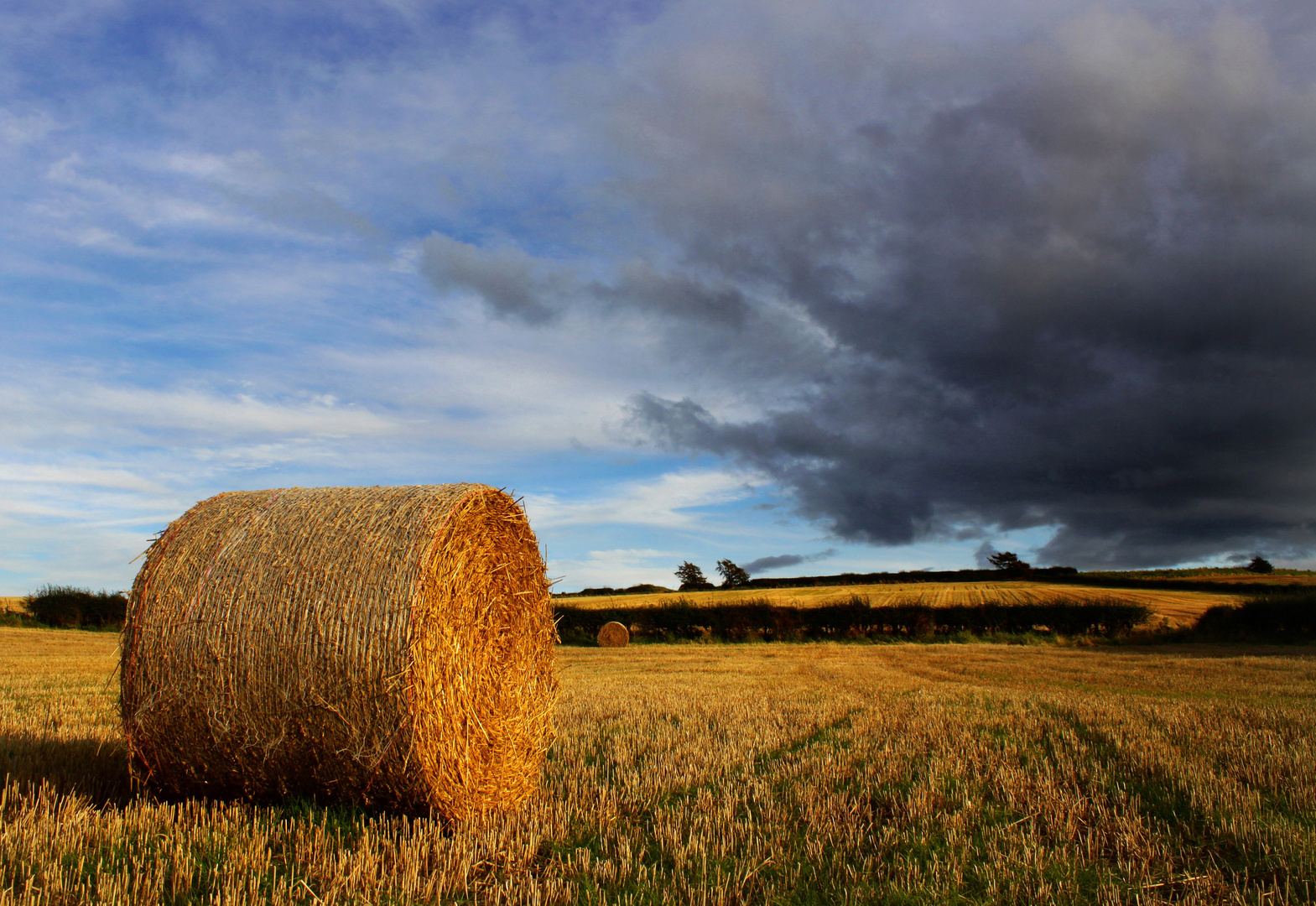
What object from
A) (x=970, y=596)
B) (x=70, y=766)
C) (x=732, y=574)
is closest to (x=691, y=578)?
(x=732, y=574)

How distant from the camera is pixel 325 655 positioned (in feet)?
17.1

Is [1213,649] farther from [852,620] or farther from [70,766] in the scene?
[70,766]

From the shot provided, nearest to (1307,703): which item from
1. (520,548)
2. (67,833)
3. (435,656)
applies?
(520,548)

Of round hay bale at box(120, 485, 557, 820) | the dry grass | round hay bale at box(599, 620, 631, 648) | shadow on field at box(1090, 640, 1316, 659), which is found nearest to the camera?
the dry grass

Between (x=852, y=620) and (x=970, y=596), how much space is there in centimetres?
831

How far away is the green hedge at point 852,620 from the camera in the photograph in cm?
3347

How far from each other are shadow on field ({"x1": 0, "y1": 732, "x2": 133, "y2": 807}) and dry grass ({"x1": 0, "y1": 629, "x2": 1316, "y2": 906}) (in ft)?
0.13

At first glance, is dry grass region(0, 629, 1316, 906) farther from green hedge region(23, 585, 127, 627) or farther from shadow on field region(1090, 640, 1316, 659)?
green hedge region(23, 585, 127, 627)

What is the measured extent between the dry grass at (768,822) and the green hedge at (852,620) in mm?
24708

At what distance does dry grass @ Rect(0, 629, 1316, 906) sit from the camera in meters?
4.05

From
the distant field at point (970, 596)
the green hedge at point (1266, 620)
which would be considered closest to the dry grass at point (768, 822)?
the green hedge at point (1266, 620)

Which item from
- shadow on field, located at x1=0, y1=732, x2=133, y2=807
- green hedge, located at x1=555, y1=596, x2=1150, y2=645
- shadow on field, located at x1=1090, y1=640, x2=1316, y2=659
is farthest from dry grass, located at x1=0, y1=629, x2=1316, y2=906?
green hedge, located at x1=555, y1=596, x2=1150, y2=645

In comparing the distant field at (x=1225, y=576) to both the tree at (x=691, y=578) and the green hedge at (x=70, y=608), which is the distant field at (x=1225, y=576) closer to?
the tree at (x=691, y=578)

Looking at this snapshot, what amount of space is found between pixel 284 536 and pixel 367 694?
4.99ft
